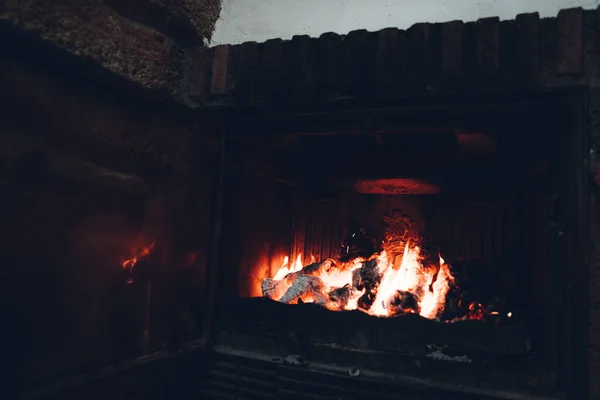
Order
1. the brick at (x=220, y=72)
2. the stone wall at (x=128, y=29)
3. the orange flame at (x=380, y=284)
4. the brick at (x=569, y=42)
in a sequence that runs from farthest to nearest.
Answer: the orange flame at (x=380, y=284), the brick at (x=220, y=72), the brick at (x=569, y=42), the stone wall at (x=128, y=29)

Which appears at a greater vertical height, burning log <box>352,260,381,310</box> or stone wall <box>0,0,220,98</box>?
A: stone wall <box>0,0,220,98</box>

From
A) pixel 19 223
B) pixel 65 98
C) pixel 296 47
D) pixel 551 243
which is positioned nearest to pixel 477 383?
pixel 551 243

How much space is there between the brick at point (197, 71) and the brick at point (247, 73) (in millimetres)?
186

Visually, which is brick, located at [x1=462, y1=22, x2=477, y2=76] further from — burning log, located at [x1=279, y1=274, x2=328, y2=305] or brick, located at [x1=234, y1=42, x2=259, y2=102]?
burning log, located at [x1=279, y1=274, x2=328, y2=305]

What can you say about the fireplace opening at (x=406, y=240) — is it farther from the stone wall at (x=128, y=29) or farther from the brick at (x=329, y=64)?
the stone wall at (x=128, y=29)

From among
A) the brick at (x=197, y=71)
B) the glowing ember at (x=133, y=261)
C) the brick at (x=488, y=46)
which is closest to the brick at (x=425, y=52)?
the brick at (x=488, y=46)

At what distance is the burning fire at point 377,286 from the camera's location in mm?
2348

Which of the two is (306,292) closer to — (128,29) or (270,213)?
(270,213)

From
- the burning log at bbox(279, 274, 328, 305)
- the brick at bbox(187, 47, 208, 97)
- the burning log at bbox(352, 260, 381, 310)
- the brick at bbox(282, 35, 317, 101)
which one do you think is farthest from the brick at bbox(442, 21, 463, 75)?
the burning log at bbox(279, 274, 328, 305)

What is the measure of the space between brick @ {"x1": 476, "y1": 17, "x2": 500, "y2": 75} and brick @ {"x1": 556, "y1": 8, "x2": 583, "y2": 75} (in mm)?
203

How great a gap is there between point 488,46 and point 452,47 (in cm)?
13

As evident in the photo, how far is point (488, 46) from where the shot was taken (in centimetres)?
175

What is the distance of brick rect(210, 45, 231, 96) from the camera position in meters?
2.14

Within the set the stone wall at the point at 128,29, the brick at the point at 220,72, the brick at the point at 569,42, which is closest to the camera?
the stone wall at the point at 128,29
